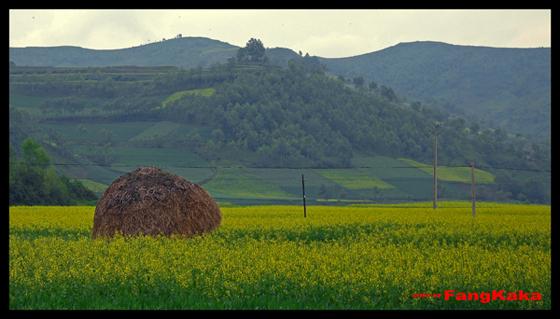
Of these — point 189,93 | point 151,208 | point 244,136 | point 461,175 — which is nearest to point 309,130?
point 244,136

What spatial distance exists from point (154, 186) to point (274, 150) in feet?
465

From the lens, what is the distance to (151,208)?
58.5ft

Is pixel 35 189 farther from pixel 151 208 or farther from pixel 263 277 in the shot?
pixel 263 277

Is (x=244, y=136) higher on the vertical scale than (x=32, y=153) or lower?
higher

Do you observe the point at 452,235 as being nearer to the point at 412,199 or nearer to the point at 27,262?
the point at 27,262

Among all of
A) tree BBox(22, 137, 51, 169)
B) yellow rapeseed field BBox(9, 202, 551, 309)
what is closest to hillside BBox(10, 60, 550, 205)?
tree BBox(22, 137, 51, 169)

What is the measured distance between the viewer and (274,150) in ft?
526

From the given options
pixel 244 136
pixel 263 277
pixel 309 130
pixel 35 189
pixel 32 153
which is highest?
pixel 309 130

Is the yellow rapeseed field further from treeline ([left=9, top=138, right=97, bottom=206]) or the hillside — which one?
the hillside

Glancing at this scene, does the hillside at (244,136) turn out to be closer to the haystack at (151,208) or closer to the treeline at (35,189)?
the treeline at (35,189)

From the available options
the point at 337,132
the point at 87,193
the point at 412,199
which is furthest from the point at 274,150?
the point at 87,193

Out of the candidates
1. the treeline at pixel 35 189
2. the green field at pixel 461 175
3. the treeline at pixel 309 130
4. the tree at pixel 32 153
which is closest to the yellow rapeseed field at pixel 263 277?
the treeline at pixel 35 189

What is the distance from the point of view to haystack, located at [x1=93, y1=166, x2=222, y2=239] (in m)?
17.6

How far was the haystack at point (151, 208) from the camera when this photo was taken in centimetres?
1761
